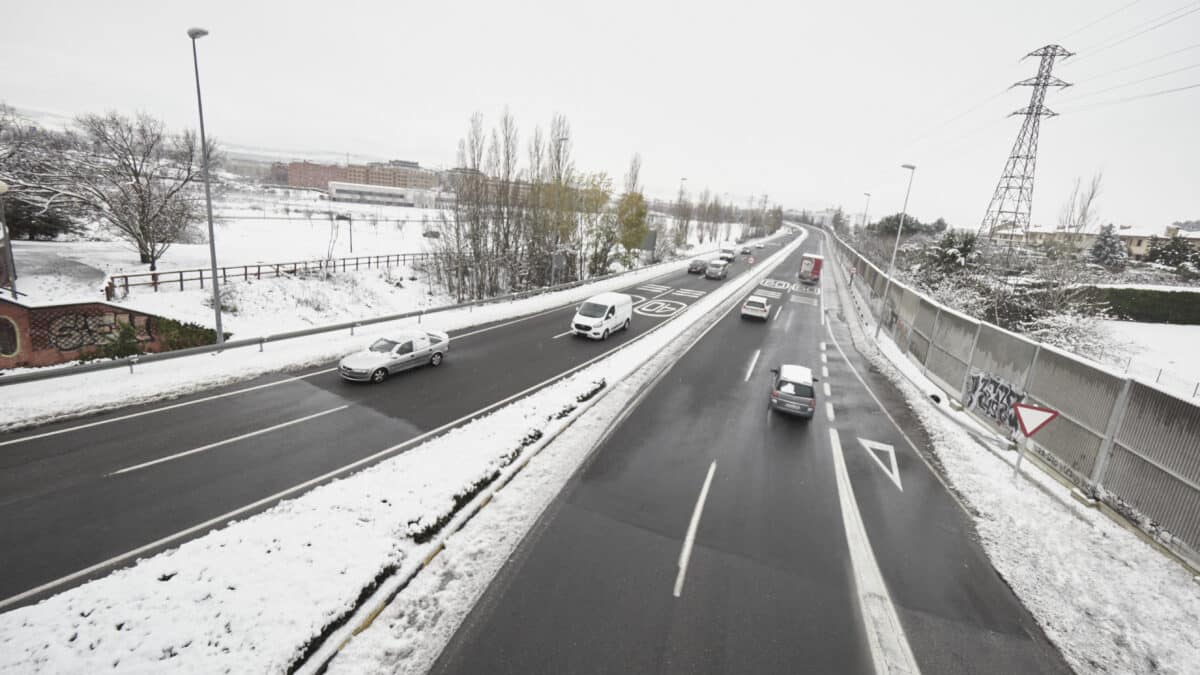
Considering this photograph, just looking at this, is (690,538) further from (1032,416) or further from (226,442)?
(226,442)

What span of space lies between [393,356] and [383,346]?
0.66 m

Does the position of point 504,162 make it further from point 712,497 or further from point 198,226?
point 198,226

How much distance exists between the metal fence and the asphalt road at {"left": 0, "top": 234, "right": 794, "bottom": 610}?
48.8 feet

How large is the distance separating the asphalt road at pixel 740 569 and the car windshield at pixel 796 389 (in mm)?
1059

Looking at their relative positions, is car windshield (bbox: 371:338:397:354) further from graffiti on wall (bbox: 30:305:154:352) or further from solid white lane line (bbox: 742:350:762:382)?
solid white lane line (bbox: 742:350:762:382)

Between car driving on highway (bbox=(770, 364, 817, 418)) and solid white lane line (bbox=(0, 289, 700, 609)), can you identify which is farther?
car driving on highway (bbox=(770, 364, 817, 418))

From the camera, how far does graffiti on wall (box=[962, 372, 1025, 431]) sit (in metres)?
14.0

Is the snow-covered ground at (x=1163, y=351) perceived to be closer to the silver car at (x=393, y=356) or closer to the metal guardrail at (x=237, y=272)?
the silver car at (x=393, y=356)

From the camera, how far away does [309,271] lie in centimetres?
3186

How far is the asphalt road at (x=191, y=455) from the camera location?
7391 mm

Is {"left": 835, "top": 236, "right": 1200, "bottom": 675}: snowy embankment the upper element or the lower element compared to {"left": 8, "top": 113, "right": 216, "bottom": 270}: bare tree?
lower

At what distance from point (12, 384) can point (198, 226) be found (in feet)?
141

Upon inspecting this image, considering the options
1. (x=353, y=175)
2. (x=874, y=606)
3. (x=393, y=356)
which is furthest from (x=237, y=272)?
(x=353, y=175)

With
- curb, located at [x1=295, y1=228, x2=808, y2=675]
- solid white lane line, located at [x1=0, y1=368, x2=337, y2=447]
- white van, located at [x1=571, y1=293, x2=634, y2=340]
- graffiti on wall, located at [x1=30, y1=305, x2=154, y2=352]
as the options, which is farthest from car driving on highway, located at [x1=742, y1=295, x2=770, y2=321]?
graffiti on wall, located at [x1=30, y1=305, x2=154, y2=352]
